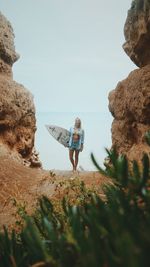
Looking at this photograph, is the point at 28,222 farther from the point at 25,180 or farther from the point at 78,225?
the point at 25,180

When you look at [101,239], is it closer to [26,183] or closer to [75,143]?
[26,183]

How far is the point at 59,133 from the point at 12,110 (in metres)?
2.10

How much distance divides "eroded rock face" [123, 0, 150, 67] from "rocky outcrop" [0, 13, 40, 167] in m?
5.02

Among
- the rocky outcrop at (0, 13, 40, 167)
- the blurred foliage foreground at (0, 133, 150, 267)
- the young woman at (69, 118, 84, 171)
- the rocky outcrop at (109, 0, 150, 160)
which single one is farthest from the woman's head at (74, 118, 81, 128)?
the blurred foliage foreground at (0, 133, 150, 267)

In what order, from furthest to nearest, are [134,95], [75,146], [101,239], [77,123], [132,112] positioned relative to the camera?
[77,123], [75,146], [132,112], [134,95], [101,239]

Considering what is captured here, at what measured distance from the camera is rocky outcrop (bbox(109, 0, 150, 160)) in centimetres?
916

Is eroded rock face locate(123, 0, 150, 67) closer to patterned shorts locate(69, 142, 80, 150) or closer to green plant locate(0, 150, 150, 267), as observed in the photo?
patterned shorts locate(69, 142, 80, 150)

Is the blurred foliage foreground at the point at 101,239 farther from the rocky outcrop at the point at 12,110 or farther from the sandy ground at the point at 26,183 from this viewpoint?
the rocky outcrop at the point at 12,110

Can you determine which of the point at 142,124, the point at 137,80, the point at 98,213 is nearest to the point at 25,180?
the point at 142,124

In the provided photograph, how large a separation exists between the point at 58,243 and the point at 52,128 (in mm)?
12027

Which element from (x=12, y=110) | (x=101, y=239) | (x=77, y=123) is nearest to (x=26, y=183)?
(x=77, y=123)

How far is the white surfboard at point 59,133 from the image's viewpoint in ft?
41.6

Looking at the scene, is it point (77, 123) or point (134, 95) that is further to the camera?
point (77, 123)

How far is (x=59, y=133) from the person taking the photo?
13.1 meters
